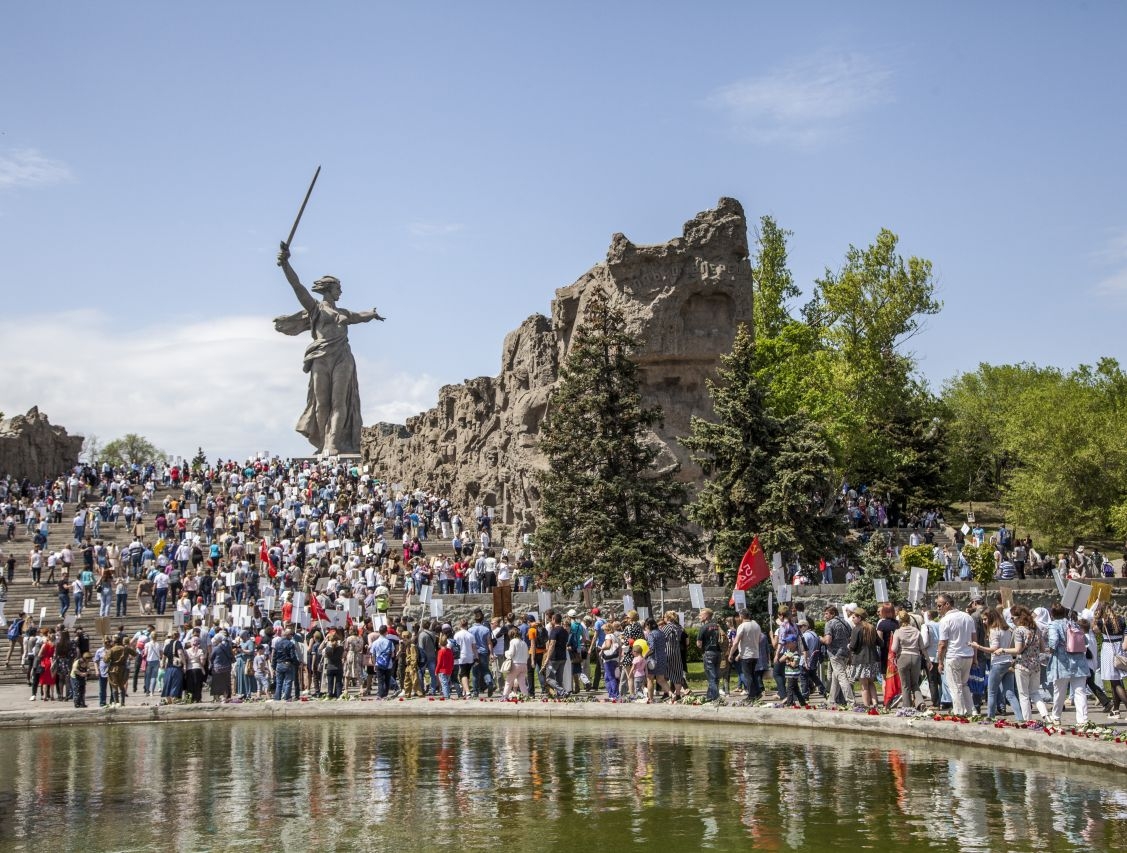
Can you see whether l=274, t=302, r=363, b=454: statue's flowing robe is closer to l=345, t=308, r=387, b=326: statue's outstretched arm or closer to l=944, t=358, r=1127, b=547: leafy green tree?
l=345, t=308, r=387, b=326: statue's outstretched arm

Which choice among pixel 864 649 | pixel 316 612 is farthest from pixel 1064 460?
pixel 864 649

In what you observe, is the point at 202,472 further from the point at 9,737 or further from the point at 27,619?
the point at 9,737

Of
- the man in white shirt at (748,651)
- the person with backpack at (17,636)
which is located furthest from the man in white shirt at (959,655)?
the person with backpack at (17,636)

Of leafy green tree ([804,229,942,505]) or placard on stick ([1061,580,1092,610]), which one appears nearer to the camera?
placard on stick ([1061,580,1092,610])

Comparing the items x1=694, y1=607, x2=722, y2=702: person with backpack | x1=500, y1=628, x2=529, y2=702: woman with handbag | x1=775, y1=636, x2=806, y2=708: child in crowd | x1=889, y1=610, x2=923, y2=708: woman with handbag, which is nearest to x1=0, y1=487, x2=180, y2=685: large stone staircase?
x1=500, y1=628, x2=529, y2=702: woman with handbag

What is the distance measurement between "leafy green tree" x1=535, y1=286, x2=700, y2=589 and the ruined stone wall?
33.9 meters

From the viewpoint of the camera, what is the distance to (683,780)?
543 inches

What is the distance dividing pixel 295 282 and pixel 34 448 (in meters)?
14.5

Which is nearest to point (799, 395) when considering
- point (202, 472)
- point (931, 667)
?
point (202, 472)

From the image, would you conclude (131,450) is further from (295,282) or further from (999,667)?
(999,667)

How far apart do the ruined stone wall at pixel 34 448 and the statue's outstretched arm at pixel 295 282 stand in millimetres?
12722

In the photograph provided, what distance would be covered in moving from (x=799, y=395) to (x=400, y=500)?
50.5 ft

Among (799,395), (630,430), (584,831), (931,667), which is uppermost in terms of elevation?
(799,395)

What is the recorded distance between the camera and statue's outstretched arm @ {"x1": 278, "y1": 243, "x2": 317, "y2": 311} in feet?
207
